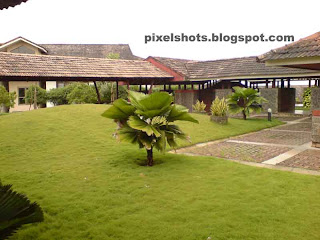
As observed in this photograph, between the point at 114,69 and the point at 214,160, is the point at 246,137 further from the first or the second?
the point at 114,69

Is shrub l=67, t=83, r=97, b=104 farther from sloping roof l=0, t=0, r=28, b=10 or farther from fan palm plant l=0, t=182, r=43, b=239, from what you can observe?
fan palm plant l=0, t=182, r=43, b=239

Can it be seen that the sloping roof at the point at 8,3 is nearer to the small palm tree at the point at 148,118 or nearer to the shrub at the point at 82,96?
the small palm tree at the point at 148,118

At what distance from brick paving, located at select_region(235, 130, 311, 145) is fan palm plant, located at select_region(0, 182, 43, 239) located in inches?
365

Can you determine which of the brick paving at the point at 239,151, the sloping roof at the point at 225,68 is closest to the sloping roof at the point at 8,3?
the brick paving at the point at 239,151

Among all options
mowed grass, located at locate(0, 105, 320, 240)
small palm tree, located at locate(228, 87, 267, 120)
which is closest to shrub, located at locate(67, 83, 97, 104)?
small palm tree, located at locate(228, 87, 267, 120)

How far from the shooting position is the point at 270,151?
859 centimetres

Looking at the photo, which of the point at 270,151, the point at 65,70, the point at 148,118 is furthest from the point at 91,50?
the point at 148,118

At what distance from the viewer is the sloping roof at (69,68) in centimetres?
1520

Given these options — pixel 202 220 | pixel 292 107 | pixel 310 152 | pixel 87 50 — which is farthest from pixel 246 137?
pixel 87 50

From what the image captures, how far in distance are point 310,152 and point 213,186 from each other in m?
4.44

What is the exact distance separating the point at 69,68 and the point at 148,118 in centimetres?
1145

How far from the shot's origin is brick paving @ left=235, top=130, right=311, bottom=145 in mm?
10273

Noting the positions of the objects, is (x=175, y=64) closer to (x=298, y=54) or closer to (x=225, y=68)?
(x=225, y=68)

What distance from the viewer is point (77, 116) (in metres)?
12.2
